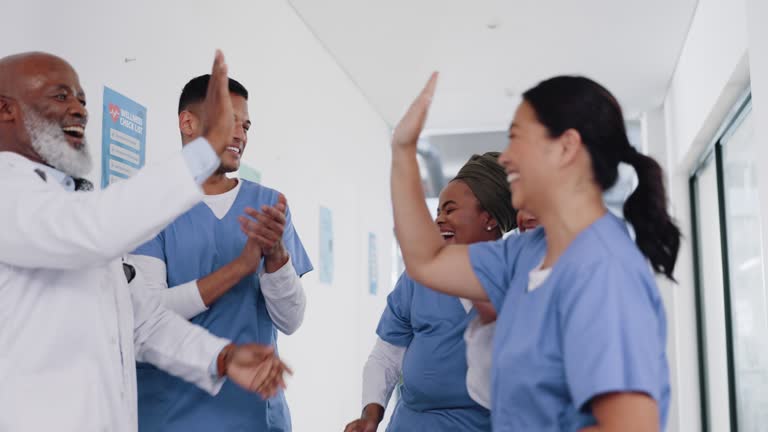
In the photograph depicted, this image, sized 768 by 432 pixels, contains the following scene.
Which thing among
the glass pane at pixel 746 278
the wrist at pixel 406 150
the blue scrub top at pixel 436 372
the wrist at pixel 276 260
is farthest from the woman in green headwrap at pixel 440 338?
the glass pane at pixel 746 278

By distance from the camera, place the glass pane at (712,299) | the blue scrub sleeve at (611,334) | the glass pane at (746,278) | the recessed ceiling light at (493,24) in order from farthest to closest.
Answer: the glass pane at (712,299), the recessed ceiling light at (493,24), the glass pane at (746,278), the blue scrub sleeve at (611,334)

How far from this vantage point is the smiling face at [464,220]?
6.70ft

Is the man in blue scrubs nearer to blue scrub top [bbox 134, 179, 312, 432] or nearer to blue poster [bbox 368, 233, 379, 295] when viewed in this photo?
blue scrub top [bbox 134, 179, 312, 432]

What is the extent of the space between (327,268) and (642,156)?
3532 millimetres

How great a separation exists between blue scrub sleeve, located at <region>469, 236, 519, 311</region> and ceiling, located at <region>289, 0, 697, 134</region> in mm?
3120

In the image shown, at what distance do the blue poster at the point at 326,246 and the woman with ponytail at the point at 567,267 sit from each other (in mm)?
3200

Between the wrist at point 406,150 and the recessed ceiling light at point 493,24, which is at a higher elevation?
the recessed ceiling light at point 493,24

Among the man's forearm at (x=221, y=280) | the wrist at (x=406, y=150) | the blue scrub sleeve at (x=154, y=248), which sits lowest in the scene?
the man's forearm at (x=221, y=280)

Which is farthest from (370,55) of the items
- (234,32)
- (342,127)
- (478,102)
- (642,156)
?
(642,156)

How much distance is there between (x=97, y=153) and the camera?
2301mm

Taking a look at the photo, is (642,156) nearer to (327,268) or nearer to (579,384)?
(579,384)

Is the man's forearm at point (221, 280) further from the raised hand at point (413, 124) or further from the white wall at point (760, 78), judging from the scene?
the white wall at point (760, 78)

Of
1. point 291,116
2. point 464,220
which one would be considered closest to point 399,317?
point 464,220

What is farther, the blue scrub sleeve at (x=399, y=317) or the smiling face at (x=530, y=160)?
the blue scrub sleeve at (x=399, y=317)
